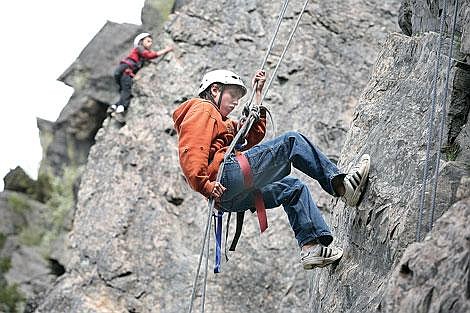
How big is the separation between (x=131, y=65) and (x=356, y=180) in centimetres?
1067

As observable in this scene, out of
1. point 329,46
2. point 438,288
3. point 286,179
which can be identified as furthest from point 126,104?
point 438,288

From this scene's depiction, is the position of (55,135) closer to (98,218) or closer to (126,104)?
(126,104)

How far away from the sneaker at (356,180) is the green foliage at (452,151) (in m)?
0.76

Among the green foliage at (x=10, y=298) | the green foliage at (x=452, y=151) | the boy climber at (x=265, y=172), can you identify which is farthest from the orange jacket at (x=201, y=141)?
the green foliage at (x=10, y=298)

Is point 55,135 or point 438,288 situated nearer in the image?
point 438,288

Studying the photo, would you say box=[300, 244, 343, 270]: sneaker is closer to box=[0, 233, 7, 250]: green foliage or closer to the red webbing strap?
the red webbing strap

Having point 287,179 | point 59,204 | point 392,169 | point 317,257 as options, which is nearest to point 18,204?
point 59,204

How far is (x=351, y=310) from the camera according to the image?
8.27m

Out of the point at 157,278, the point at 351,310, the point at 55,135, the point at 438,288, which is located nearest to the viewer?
the point at 438,288

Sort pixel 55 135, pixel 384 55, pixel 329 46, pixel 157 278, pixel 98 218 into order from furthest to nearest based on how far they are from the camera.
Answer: pixel 55 135
pixel 329 46
pixel 98 218
pixel 157 278
pixel 384 55

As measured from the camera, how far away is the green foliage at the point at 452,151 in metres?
A: 8.11

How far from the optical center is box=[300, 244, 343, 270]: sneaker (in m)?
8.47

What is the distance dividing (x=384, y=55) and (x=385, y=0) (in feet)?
28.5

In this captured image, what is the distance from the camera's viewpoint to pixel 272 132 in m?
16.4
